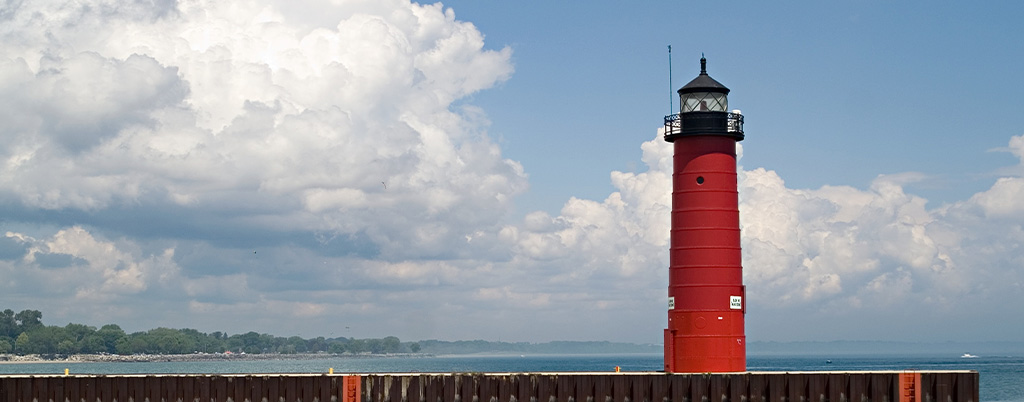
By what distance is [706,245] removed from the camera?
126 feet

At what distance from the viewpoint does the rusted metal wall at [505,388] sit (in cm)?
3525

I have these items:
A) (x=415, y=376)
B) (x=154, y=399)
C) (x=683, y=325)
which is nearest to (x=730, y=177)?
(x=683, y=325)

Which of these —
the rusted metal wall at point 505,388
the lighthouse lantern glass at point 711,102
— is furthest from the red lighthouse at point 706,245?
the rusted metal wall at point 505,388

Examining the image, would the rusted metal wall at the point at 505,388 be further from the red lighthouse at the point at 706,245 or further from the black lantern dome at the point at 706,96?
the black lantern dome at the point at 706,96

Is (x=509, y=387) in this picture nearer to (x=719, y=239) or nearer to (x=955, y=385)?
(x=719, y=239)

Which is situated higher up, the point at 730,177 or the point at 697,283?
the point at 730,177

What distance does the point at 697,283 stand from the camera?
3866 centimetres

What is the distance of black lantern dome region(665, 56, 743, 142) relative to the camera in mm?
39188

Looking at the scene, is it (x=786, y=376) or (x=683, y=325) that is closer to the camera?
(x=786, y=376)

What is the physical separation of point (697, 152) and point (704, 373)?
7.24 m

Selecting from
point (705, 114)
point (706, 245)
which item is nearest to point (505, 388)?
point (706, 245)

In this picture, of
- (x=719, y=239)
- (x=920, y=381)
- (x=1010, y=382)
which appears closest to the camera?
(x=920, y=381)

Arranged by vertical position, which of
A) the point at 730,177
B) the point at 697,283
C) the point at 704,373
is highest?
the point at 730,177

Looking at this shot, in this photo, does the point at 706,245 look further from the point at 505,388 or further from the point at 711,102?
the point at 505,388
